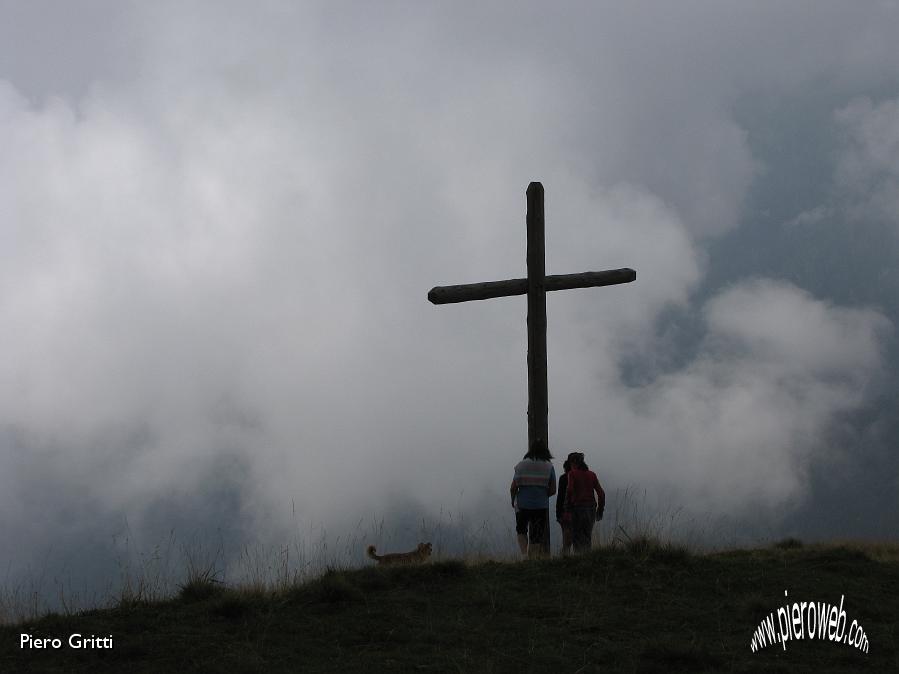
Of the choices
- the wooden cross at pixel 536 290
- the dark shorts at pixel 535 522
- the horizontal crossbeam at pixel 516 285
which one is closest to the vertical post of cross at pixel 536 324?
the wooden cross at pixel 536 290

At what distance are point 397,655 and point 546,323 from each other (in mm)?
7124

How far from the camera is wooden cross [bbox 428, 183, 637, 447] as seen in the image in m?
14.1

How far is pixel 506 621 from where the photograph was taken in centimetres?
896

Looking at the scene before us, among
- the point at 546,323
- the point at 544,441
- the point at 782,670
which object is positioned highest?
the point at 546,323

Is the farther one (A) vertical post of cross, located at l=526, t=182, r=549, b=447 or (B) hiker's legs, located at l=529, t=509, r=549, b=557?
(A) vertical post of cross, located at l=526, t=182, r=549, b=447

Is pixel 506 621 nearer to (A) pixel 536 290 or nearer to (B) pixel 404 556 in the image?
(B) pixel 404 556

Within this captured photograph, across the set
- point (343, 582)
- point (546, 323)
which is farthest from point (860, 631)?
point (546, 323)

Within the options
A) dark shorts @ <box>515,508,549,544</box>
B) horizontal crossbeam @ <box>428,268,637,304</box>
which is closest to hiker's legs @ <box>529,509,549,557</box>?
dark shorts @ <box>515,508,549,544</box>

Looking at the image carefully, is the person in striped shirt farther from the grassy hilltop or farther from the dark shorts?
the grassy hilltop

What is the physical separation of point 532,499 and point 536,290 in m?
3.13

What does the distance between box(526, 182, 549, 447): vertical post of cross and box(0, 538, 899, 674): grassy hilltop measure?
3.14 metres

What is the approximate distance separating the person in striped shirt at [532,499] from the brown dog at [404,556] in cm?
155

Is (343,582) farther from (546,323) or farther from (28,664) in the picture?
(546,323)

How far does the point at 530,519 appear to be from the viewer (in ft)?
43.4
